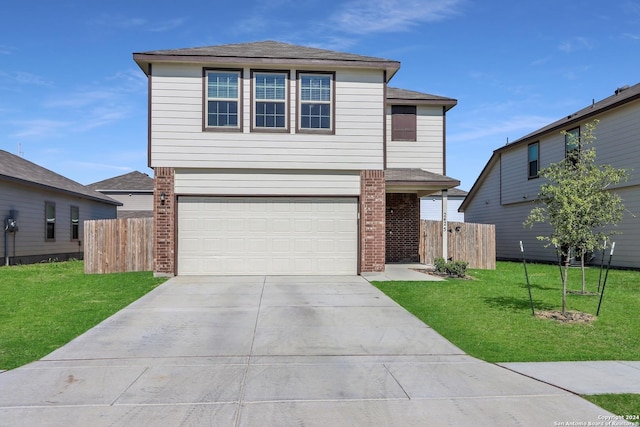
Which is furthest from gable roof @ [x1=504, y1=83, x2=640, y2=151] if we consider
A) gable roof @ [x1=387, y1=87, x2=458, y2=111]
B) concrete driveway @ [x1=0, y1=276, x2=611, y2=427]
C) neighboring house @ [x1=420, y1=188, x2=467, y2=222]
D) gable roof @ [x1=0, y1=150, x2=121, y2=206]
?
gable roof @ [x1=0, y1=150, x2=121, y2=206]

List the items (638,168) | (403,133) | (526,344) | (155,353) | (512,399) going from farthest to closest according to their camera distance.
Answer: (403,133) < (638,168) < (526,344) < (155,353) < (512,399)

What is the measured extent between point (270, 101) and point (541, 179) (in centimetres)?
1427

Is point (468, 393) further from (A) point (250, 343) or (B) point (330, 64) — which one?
(B) point (330, 64)

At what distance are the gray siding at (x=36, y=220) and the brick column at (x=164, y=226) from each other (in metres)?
9.49

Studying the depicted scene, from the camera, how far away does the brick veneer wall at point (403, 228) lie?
20.9 metres

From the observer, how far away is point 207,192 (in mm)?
15289

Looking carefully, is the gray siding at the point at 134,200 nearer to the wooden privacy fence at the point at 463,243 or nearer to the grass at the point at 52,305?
the grass at the point at 52,305

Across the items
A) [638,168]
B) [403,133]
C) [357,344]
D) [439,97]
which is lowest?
[357,344]

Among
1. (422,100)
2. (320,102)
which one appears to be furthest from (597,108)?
(320,102)

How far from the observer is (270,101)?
15406mm

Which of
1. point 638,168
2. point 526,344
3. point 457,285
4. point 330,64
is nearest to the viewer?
point 526,344

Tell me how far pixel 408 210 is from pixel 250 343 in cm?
1383

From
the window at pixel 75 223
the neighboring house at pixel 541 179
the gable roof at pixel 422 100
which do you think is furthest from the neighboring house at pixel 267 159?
the window at pixel 75 223

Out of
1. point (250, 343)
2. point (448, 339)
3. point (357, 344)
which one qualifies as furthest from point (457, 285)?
point (250, 343)
